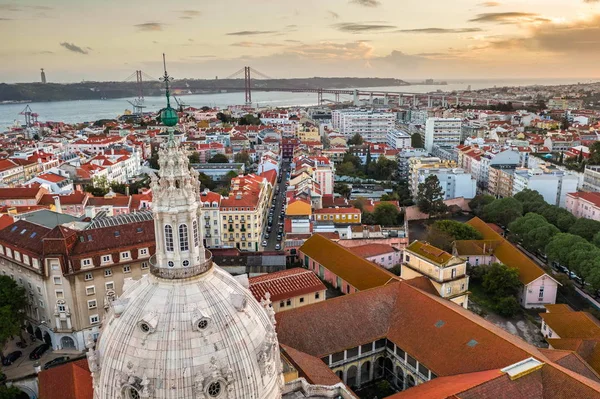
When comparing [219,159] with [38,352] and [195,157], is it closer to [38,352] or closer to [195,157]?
[195,157]

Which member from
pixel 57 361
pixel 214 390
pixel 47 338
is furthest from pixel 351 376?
pixel 47 338

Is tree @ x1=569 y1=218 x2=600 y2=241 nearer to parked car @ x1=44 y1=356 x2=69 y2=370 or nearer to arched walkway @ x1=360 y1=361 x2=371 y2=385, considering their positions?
arched walkway @ x1=360 y1=361 x2=371 y2=385

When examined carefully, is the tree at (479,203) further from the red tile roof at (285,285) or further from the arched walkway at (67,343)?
the arched walkway at (67,343)

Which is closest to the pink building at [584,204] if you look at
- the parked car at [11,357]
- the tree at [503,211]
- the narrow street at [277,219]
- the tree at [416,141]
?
the tree at [503,211]

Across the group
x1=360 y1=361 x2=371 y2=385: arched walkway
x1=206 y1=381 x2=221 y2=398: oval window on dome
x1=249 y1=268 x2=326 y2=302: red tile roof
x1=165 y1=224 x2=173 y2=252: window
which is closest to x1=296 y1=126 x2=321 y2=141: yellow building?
x1=249 y1=268 x2=326 y2=302: red tile roof

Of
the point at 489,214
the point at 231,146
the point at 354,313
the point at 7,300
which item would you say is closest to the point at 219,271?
the point at 354,313
